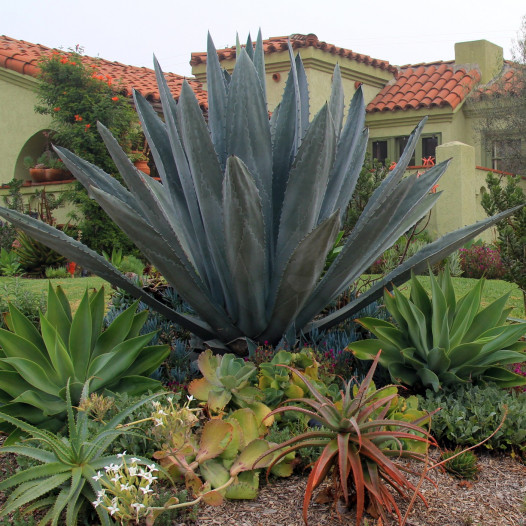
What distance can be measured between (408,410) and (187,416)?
1026mm

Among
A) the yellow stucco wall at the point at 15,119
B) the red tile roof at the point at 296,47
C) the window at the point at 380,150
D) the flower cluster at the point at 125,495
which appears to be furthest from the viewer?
the window at the point at 380,150

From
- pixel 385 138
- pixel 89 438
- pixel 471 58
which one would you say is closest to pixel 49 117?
pixel 385 138

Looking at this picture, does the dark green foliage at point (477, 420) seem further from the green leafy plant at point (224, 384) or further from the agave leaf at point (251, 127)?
the agave leaf at point (251, 127)

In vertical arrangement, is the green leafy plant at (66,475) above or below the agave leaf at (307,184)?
below

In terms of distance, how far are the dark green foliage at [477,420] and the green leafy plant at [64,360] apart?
1.39 m

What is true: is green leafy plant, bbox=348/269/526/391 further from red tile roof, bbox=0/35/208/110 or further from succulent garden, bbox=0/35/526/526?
red tile roof, bbox=0/35/208/110

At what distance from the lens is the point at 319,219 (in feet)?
13.0

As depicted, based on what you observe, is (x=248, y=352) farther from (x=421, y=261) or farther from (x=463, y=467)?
(x=463, y=467)

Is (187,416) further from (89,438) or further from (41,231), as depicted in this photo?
(41,231)

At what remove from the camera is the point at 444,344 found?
133 inches

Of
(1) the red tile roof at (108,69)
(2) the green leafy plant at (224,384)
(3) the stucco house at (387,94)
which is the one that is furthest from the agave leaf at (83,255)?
(3) the stucco house at (387,94)

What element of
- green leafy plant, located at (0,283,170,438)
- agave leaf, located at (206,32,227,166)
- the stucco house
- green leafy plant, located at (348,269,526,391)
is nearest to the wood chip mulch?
green leafy plant, located at (348,269,526,391)

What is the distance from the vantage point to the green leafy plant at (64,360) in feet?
10.1

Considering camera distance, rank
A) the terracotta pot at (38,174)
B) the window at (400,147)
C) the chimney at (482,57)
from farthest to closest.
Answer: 1. the chimney at (482,57)
2. the window at (400,147)
3. the terracotta pot at (38,174)
